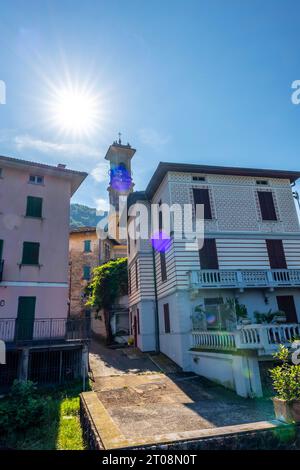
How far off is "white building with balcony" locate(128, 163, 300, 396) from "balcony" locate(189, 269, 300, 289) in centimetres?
6

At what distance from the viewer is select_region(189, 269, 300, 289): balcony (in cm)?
1602

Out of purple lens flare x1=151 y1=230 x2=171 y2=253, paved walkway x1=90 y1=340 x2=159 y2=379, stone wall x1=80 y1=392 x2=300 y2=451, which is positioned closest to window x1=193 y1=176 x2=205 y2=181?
purple lens flare x1=151 y1=230 x2=171 y2=253

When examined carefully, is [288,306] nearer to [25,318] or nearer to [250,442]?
[250,442]

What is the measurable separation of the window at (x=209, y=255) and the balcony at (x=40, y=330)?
7.51m

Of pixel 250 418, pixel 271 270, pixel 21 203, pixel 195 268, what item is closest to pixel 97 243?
pixel 21 203

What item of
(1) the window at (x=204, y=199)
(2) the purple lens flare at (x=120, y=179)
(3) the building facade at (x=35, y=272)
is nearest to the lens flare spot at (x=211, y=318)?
(1) the window at (x=204, y=199)

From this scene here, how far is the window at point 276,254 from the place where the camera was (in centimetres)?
1798

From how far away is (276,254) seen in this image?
59.9 ft

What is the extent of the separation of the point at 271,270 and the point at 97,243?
24.0 metres

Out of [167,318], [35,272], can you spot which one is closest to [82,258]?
[35,272]

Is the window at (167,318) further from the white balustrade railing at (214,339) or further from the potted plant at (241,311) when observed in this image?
the potted plant at (241,311)

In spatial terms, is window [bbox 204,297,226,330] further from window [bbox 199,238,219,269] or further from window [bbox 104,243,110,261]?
window [bbox 104,243,110,261]

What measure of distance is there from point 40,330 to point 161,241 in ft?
30.1

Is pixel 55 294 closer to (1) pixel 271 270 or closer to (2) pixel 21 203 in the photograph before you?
(2) pixel 21 203
